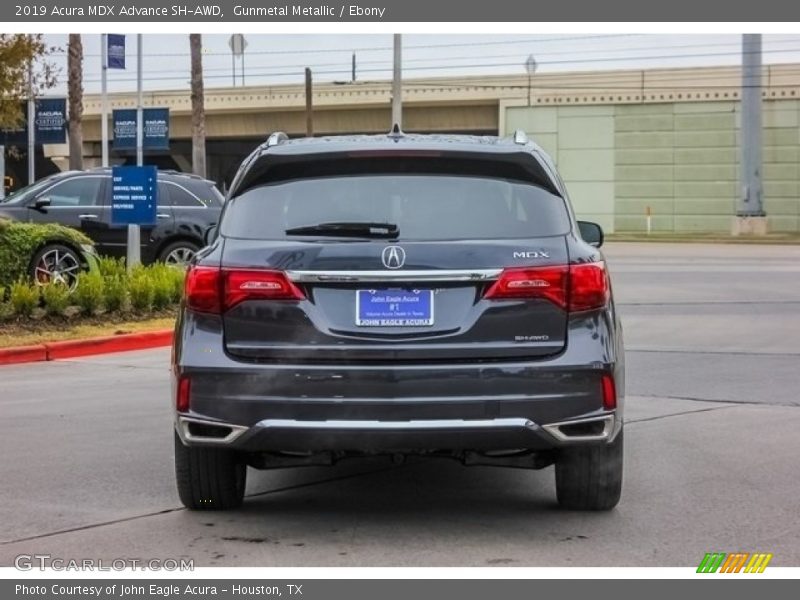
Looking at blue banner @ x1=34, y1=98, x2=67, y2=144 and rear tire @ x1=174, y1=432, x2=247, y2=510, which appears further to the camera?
blue banner @ x1=34, y1=98, x2=67, y2=144

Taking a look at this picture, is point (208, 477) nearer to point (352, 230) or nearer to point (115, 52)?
point (352, 230)

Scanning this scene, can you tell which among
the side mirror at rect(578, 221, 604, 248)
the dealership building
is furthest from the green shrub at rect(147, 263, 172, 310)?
the dealership building

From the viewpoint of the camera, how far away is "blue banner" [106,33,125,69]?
95.4 feet

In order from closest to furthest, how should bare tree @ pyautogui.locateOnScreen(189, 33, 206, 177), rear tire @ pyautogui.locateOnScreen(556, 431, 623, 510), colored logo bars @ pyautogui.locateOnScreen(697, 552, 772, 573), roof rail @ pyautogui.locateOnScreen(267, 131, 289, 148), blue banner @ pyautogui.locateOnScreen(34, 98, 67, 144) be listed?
colored logo bars @ pyautogui.locateOnScreen(697, 552, 772, 573) → rear tire @ pyautogui.locateOnScreen(556, 431, 623, 510) → roof rail @ pyautogui.locateOnScreen(267, 131, 289, 148) → blue banner @ pyautogui.locateOnScreen(34, 98, 67, 144) → bare tree @ pyautogui.locateOnScreen(189, 33, 206, 177)

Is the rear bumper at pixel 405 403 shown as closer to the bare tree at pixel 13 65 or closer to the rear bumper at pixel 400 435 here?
the rear bumper at pixel 400 435

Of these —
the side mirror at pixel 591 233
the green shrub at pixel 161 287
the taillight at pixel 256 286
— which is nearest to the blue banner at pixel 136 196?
the green shrub at pixel 161 287

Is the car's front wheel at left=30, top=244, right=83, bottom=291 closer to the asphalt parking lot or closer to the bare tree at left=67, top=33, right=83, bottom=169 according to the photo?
the asphalt parking lot

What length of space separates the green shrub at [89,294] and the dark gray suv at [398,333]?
875cm

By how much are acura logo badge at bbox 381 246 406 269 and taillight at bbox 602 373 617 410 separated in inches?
40.4

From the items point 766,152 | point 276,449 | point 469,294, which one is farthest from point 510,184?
point 766,152

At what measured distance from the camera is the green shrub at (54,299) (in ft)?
45.7
